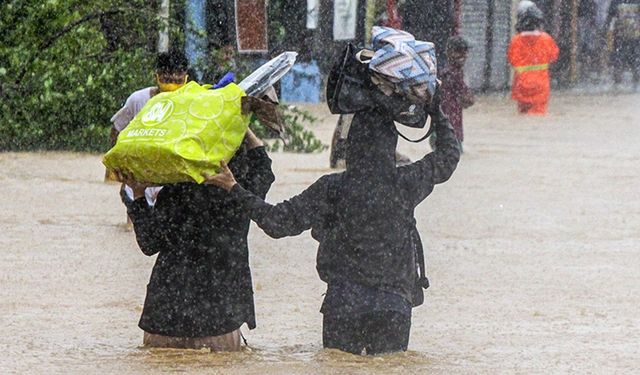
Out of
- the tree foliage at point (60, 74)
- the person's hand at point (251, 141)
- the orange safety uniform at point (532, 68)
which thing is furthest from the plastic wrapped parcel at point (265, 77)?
the orange safety uniform at point (532, 68)

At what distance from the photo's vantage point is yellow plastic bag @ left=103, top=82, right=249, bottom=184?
6031 millimetres

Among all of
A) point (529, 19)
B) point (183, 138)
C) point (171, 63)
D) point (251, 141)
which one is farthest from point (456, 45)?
point (183, 138)

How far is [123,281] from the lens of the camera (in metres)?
9.68

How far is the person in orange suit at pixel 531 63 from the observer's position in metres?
25.1

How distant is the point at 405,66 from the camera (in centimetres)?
619

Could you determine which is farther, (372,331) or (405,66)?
(372,331)

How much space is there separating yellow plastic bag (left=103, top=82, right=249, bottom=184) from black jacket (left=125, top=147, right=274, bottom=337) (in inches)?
7.2

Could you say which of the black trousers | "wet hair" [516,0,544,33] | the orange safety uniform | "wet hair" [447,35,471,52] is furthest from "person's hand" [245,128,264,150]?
"wet hair" [516,0,544,33]

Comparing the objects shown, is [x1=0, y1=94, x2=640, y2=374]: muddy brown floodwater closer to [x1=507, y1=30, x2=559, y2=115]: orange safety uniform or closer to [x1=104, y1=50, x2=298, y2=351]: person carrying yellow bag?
[x1=104, y1=50, x2=298, y2=351]: person carrying yellow bag

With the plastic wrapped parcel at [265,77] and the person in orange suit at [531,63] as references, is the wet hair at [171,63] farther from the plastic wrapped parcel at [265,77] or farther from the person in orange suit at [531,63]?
the person in orange suit at [531,63]

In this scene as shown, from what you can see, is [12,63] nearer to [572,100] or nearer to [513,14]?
[572,100]

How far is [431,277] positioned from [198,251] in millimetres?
3934

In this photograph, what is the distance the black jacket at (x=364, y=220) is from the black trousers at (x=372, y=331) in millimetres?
112

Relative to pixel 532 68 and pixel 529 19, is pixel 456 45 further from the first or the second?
pixel 529 19
